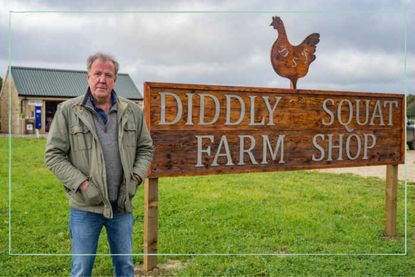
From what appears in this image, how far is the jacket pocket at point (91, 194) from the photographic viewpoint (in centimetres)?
266

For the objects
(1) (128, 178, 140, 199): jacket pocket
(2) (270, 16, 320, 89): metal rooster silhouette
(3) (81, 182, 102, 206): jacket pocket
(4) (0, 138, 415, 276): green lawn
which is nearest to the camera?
(3) (81, 182, 102, 206): jacket pocket

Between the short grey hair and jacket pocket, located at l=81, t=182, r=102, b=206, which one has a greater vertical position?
the short grey hair

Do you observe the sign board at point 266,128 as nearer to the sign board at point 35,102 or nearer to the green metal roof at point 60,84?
the green metal roof at point 60,84

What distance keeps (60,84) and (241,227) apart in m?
7.83

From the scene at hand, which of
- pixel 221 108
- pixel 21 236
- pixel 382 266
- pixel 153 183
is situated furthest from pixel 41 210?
pixel 382 266

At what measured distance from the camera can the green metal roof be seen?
9.78m

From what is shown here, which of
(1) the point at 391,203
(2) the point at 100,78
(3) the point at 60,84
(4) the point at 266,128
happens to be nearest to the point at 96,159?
(2) the point at 100,78

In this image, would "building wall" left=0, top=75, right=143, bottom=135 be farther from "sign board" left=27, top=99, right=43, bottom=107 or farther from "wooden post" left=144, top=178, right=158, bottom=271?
"wooden post" left=144, top=178, right=158, bottom=271

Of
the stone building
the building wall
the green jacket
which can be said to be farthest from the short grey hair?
the building wall

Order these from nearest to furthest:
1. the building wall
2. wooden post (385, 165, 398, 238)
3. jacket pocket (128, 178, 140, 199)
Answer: jacket pocket (128, 178, 140, 199) < wooden post (385, 165, 398, 238) < the building wall

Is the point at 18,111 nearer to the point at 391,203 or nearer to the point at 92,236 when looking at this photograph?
the point at 391,203

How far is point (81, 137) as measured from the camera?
105 inches

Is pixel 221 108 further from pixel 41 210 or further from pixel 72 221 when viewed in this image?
pixel 41 210

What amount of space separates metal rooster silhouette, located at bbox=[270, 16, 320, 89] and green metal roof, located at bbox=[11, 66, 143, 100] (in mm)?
5292
